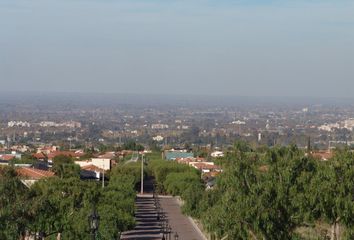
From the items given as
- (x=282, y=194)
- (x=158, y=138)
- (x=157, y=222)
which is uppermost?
(x=282, y=194)

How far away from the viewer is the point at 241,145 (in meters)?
23.8

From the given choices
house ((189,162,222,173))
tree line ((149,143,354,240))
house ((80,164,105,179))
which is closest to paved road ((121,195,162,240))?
house ((80,164,105,179))

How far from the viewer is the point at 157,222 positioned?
133 ft

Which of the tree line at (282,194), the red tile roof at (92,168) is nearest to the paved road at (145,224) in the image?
the red tile roof at (92,168)

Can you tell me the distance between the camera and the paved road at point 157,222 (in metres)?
35.0

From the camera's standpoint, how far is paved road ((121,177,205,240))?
35.0 metres

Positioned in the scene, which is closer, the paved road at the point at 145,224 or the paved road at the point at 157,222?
the paved road at the point at 145,224

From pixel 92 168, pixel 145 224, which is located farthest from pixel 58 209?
pixel 92 168

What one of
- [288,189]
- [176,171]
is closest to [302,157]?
[288,189]

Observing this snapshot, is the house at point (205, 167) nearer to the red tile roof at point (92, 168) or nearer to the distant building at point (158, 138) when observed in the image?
the red tile roof at point (92, 168)

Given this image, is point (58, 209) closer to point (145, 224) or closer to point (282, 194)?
point (282, 194)

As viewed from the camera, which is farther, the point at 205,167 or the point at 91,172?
the point at 205,167

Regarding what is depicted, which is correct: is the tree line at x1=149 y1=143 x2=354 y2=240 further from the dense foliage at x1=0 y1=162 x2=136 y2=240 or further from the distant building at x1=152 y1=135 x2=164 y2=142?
the distant building at x1=152 y1=135 x2=164 y2=142

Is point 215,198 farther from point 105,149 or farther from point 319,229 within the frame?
point 105,149
